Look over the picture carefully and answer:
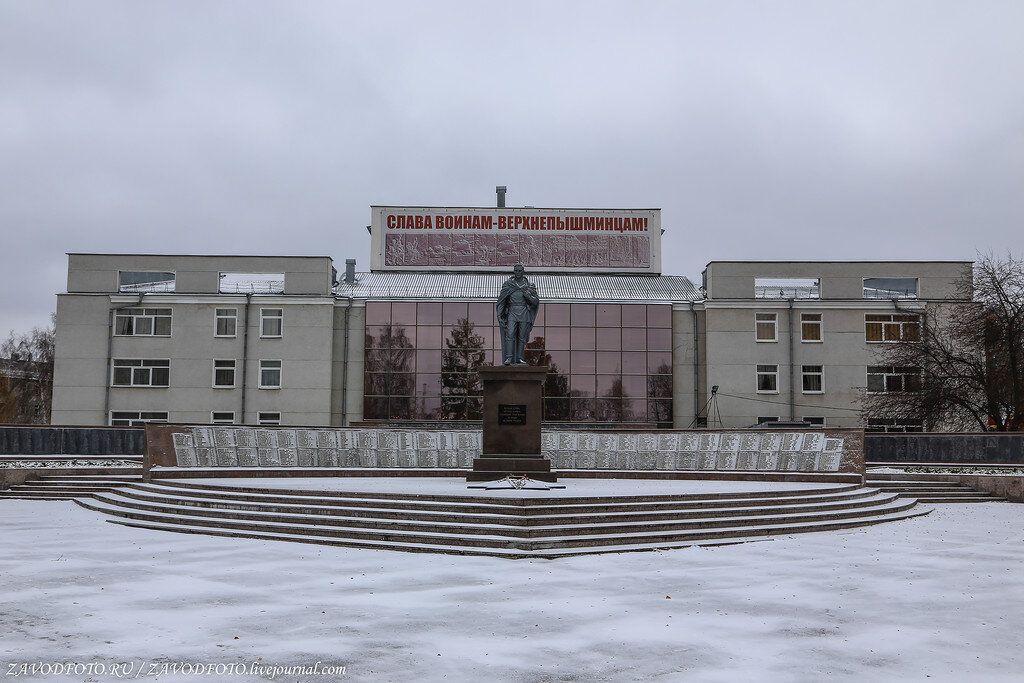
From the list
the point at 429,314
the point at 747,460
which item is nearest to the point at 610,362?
the point at 429,314

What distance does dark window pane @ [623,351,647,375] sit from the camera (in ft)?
135

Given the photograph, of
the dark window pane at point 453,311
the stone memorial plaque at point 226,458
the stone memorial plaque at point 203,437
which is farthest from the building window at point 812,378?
the stone memorial plaque at point 203,437

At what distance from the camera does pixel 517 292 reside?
20719mm

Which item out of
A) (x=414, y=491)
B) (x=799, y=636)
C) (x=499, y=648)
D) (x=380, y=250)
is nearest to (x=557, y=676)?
(x=499, y=648)

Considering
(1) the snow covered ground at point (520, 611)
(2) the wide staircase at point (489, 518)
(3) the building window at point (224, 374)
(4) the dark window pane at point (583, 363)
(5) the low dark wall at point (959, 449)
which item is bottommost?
(1) the snow covered ground at point (520, 611)

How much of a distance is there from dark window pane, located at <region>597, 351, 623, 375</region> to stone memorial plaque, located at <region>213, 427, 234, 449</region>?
21.2 metres

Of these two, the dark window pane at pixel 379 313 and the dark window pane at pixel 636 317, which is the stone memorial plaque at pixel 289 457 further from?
the dark window pane at pixel 636 317

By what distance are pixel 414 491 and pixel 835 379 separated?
29841mm

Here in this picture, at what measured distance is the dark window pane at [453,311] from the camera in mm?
41156

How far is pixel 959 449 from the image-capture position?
2545 centimetres

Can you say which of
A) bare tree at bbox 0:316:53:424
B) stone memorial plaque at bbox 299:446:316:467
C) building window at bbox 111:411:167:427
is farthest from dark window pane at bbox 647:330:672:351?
bare tree at bbox 0:316:53:424

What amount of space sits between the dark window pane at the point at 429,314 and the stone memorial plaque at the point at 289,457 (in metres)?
17.7

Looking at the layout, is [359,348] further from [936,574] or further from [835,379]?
[936,574]

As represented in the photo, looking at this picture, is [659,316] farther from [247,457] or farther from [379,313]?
[247,457]
